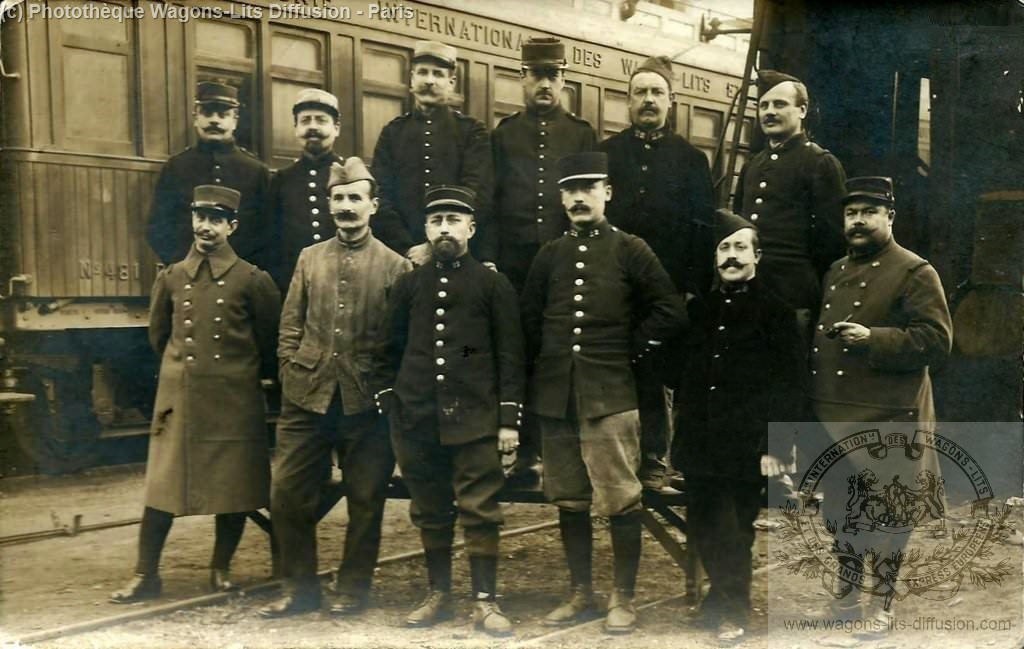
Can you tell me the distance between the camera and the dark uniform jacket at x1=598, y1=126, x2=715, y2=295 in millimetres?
3793

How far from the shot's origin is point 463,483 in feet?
11.7

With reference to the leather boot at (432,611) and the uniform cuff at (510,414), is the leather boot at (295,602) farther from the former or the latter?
the uniform cuff at (510,414)

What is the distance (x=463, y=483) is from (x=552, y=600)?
706 mm

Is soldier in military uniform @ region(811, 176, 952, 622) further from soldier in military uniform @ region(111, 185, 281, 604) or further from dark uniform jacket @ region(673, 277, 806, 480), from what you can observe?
soldier in military uniform @ region(111, 185, 281, 604)

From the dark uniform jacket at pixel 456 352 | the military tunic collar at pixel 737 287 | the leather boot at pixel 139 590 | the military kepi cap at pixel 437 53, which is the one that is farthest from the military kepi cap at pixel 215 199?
the military tunic collar at pixel 737 287

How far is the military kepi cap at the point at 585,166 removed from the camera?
3572 mm

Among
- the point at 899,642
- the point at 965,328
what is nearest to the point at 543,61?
the point at 965,328

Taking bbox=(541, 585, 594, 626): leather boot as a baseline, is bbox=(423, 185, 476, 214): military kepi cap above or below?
Answer: above

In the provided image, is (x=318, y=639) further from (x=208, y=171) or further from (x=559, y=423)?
(x=208, y=171)

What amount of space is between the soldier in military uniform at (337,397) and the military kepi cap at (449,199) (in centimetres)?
27

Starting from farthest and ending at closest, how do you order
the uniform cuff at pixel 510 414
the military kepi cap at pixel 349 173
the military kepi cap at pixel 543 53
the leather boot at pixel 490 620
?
the military kepi cap at pixel 543 53
the military kepi cap at pixel 349 173
the leather boot at pixel 490 620
the uniform cuff at pixel 510 414

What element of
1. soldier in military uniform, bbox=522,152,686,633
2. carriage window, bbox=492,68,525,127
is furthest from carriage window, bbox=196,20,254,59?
soldier in military uniform, bbox=522,152,686,633

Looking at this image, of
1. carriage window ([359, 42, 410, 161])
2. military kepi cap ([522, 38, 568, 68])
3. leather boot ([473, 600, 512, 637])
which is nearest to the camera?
leather boot ([473, 600, 512, 637])

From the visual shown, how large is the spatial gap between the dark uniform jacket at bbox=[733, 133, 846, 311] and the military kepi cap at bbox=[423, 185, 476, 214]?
1120 mm
